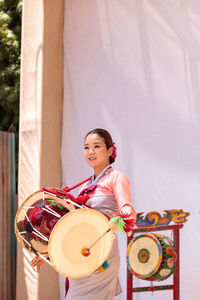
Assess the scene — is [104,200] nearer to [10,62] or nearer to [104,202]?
[104,202]

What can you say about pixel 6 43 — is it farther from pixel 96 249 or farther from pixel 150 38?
pixel 96 249

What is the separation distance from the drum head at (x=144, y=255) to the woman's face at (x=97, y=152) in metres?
1.02

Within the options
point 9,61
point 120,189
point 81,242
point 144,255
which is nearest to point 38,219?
point 81,242

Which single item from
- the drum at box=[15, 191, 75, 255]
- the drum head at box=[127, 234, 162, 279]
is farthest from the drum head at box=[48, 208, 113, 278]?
the drum head at box=[127, 234, 162, 279]

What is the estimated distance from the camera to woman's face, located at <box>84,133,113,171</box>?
9.32 feet

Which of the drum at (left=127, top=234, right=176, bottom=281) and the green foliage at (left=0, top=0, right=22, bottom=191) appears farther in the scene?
the green foliage at (left=0, top=0, right=22, bottom=191)

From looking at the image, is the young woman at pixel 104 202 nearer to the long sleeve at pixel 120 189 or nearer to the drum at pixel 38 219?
the long sleeve at pixel 120 189

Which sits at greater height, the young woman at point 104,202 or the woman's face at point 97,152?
the woman's face at point 97,152

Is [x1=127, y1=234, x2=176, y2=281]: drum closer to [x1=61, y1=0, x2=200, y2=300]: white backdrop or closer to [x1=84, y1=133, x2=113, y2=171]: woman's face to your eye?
[x1=61, y1=0, x2=200, y2=300]: white backdrop

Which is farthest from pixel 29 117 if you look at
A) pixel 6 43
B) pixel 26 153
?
pixel 6 43

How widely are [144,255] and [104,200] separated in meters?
1.14

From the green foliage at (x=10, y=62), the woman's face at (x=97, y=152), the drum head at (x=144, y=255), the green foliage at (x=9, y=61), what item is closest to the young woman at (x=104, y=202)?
the woman's face at (x=97, y=152)

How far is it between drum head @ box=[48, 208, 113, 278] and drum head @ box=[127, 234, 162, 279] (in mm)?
1217

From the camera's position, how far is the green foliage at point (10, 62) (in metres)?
9.67
